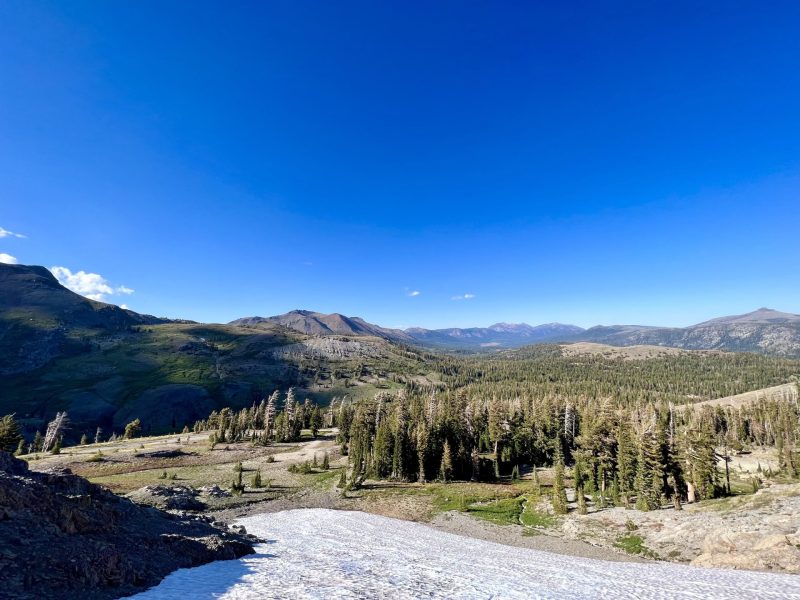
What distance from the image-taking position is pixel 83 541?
60.2ft

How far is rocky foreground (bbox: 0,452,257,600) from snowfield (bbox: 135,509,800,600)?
4.58ft

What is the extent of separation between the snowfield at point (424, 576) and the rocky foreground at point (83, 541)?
1397mm

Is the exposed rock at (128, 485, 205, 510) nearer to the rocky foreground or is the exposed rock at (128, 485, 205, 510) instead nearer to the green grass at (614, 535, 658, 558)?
the rocky foreground

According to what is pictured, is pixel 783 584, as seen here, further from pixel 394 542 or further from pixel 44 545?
pixel 44 545

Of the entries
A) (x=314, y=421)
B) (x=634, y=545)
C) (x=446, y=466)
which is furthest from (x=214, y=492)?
(x=314, y=421)

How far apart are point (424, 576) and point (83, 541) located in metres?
18.8

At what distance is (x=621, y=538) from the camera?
1715 inches

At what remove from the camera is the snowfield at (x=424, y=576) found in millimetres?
19172

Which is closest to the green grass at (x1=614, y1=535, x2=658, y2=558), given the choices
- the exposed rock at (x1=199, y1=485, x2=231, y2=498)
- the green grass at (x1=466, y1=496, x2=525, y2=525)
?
the green grass at (x1=466, y1=496, x2=525, y2=525)

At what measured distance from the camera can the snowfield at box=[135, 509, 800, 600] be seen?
19.2m

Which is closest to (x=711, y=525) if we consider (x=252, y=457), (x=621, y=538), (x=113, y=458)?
(x=621, y=538)

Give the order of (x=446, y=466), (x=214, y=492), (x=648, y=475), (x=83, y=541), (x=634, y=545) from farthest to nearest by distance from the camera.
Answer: (x=446, y=466), (x=214, y=492), (x=648, y=475), (x=634, y=545), (x=83, y=541)

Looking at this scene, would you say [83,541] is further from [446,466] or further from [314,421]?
[314,421]

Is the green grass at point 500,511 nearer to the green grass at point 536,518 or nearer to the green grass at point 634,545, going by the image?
the green grass at point 536,518
